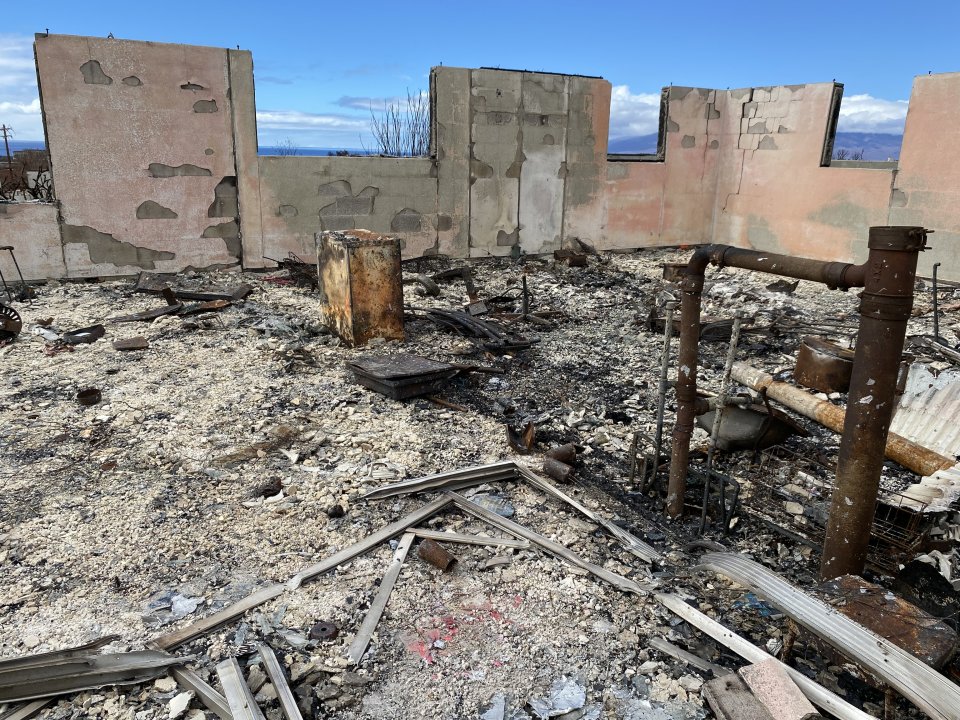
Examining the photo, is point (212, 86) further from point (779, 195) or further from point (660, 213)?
point (779, 195)

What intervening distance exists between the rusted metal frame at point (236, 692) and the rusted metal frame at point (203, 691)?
0.08 feet

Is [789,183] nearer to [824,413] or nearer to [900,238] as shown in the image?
[824,413]

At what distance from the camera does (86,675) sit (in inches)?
100

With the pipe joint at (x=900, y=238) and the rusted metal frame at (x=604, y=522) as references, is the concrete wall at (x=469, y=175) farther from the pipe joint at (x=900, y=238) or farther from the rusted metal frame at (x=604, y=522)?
the pipe joint at (x=900, y=238)

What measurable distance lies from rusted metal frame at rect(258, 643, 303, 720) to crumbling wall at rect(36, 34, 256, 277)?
8667mm

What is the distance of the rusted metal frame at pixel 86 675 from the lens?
8.09ft

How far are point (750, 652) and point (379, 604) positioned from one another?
1586 millimetres

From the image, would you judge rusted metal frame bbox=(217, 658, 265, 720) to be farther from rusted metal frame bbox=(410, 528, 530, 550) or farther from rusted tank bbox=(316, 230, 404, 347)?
rusted tank bbox=(316, 230, 404, 347)

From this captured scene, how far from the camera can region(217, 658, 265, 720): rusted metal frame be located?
239 centimetres

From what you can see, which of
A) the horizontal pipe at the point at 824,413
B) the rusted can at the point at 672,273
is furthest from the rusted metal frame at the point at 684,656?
the rusted can at the point at 672,273

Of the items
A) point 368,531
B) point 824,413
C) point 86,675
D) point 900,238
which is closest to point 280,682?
point 86,675

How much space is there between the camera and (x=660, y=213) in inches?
546

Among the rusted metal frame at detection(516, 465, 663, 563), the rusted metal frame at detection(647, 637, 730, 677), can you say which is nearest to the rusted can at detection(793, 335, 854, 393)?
the rusted metal frame at detection(516, 465, 663, 563)

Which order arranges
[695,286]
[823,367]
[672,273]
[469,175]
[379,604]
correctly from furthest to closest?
[469,175] → [672,273] → [823,367] → [695,286] → [379,604]
